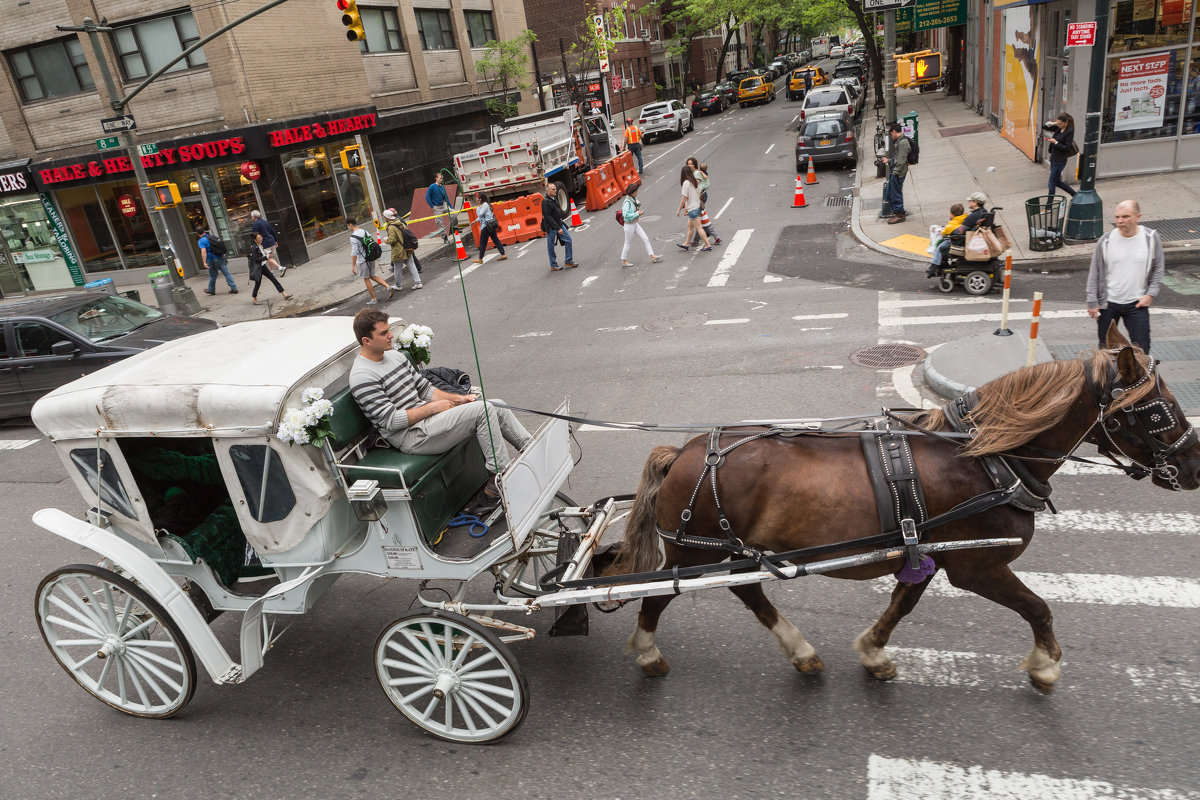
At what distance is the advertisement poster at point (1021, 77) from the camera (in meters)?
19.6

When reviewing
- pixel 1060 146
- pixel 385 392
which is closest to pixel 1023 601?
pixel 385 392

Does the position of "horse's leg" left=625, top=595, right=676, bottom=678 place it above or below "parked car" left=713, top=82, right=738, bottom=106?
below

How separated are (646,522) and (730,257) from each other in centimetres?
1185

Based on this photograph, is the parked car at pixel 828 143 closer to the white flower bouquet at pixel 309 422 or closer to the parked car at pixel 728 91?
the white flower bouquet at pixel 309 422

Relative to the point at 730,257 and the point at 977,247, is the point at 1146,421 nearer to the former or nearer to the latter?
the point at 977,247

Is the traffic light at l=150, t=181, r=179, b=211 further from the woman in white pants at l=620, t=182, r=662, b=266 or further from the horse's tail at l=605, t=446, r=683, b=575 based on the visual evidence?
the horse's tail at l=605, t=446, r=683, b=575

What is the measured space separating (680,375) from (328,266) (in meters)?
15.6

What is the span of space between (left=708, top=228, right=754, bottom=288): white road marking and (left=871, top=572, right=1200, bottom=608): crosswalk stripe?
9269 mm

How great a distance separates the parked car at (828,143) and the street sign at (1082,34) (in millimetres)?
11194

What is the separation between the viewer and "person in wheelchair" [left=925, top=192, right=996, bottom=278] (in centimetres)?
1127

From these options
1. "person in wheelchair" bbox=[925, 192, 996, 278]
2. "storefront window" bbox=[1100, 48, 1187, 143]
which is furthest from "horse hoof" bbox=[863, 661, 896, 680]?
"storefront window" bbox=[1100, 48, 1187, 143]

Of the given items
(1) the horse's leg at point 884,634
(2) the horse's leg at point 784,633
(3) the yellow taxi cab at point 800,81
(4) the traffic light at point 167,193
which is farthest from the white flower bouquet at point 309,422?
(3) the yellow taxi cab at point 800,81

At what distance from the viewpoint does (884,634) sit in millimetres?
4613

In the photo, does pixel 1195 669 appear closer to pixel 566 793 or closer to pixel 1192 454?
pixel 1192 454
